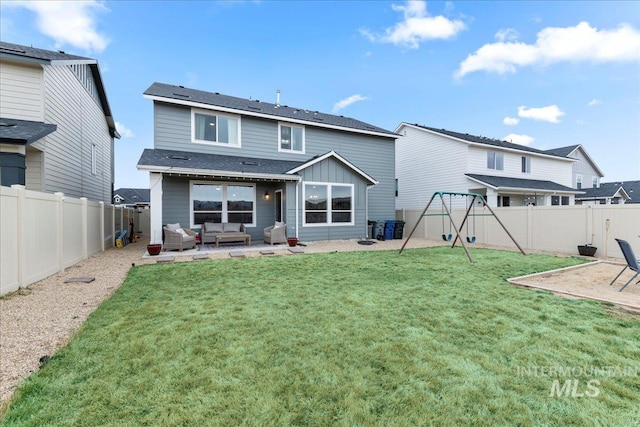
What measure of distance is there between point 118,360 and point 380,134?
1537 cm

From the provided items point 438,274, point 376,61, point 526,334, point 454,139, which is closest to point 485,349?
point 526,334

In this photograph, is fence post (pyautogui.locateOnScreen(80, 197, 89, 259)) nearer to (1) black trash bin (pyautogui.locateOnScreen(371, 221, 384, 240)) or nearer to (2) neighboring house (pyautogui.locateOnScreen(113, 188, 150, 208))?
(1) black trash bin (pyautogui.locateOnScreen(371, 221, 384, 240))

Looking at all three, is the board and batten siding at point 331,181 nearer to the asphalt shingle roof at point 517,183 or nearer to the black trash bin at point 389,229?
the black trash bin at point 389,229

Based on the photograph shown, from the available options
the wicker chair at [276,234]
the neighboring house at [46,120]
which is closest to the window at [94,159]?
the neighboring house at [46,120]

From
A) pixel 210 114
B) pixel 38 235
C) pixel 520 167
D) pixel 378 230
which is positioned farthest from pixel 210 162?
pixel 520 167

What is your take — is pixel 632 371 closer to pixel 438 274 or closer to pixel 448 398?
pixel 448 398

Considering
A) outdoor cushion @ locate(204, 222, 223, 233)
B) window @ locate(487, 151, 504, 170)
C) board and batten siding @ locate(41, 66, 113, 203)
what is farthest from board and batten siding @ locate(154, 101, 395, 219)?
window @ locate(487, 151, 504, 170)

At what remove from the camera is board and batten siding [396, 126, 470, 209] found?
16953 mm

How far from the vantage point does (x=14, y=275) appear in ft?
16.2

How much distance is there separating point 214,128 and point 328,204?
618 cm

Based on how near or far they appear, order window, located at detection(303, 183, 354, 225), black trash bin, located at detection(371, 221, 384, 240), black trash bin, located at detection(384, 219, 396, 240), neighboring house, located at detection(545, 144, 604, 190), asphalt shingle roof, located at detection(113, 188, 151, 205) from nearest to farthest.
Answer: window, located at detection(303, 183, 354, 225)
black trash bin, located at detection(371, 221, 384, 240)
black trash bin, located at detection(384, 219, 396, 240)
neighboring house, located at detection(545, 144, 604, 190)
asphalt shingle roof, located at detection(113, 188, 151, 205)

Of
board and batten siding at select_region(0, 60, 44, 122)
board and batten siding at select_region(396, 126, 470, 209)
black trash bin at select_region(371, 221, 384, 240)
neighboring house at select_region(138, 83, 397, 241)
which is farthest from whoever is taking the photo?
board and batten siding at select_region(396, 126, 470, 209)

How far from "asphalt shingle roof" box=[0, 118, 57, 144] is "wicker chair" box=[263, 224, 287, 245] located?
23.8 ft

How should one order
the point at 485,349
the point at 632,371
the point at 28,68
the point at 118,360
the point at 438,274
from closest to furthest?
the point at 632,371 → the point at 118,360 → the point at 485,349 → the point at 438,274 → the point at 28,68
